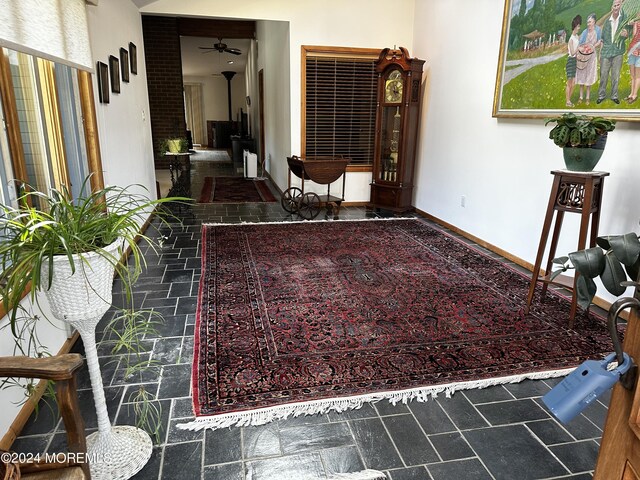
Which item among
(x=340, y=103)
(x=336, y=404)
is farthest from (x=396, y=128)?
(x=336, y=404)

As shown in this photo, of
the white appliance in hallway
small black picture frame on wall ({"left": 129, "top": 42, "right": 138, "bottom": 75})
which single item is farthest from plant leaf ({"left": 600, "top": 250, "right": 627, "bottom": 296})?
the white appliance in hallway

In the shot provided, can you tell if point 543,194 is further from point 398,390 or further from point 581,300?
point 581,300

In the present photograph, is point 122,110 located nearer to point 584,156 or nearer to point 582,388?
point 584,156

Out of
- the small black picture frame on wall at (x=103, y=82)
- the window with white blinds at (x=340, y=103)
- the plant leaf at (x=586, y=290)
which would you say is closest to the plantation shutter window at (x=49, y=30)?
the small black picture frame on wall at (x=103, y=82)

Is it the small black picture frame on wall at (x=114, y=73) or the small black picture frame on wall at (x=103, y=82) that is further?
the small black picture frame on wall at (x=114, y=73)

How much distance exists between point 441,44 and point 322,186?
7.58 feet

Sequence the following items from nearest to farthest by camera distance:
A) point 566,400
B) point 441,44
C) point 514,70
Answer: point 566,400 → point 514,70 → point 441,44

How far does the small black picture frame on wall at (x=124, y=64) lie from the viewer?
13.3ft

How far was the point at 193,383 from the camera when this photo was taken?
200 cm

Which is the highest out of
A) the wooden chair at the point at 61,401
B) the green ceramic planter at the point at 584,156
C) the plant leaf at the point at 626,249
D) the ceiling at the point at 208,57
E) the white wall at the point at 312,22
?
the ceiling at the point at 208,57

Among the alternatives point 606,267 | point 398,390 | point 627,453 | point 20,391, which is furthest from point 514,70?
point 20,391

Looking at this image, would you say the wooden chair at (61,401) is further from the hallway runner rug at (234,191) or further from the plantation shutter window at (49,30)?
the hallway runner rug at (234,191)

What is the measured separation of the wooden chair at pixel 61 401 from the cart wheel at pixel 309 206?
4155 millimetres

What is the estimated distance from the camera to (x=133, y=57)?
4652 mm
